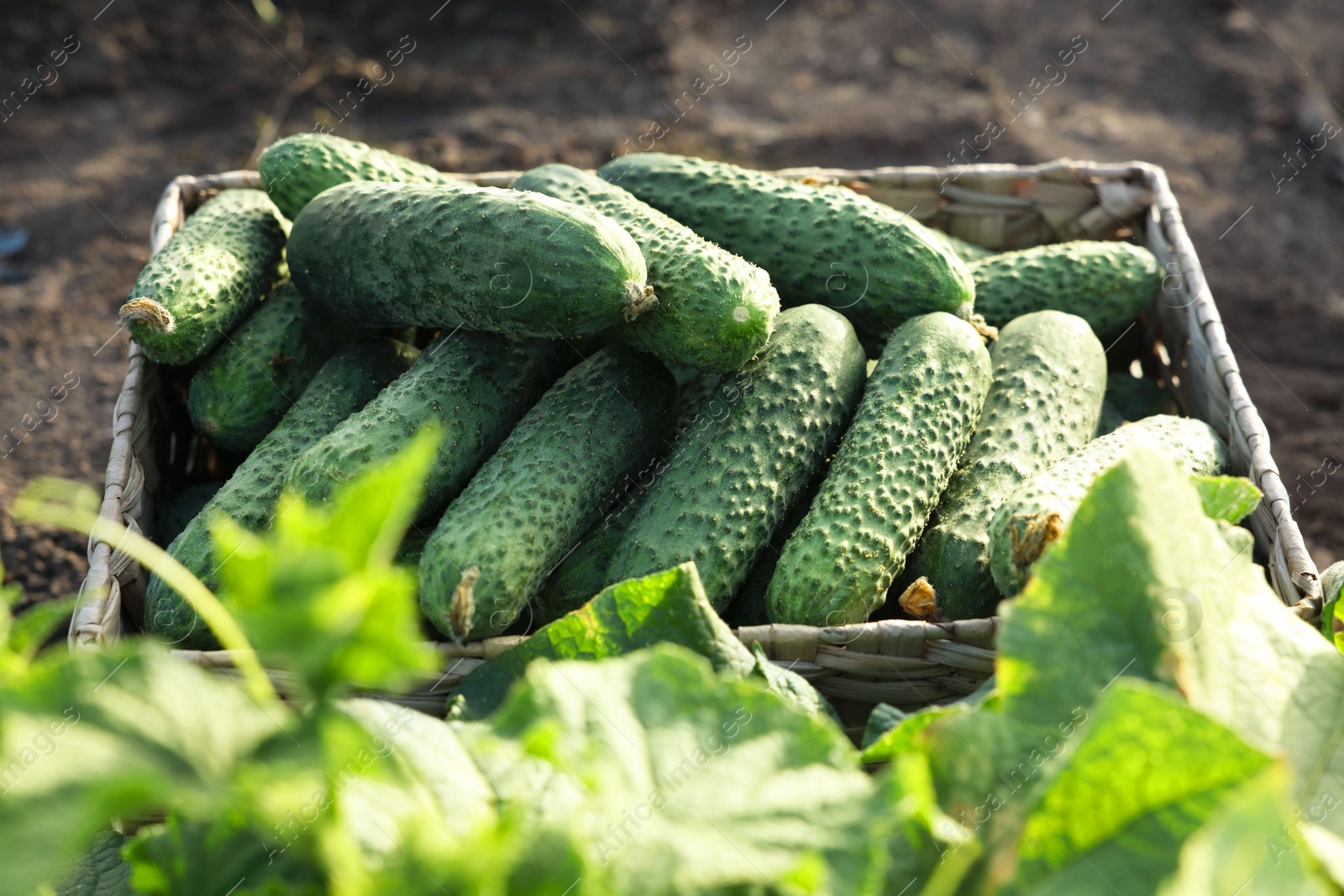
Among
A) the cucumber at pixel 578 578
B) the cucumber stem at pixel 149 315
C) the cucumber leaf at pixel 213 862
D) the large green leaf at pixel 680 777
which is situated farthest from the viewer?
the cucumber stem at pixel 149 315

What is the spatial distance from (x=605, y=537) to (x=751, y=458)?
0.37 m

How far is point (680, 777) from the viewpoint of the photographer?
112 centimetres

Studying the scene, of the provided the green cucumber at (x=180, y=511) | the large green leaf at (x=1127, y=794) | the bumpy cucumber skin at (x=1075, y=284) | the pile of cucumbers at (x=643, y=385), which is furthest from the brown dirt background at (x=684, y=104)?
the large green leaf at (x=1127, y=794)

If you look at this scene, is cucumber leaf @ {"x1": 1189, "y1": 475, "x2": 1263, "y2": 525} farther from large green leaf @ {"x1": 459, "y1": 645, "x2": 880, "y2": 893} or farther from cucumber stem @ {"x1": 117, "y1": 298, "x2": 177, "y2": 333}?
cucumber stem @ {"x1": 117, "y1": 298, "x2": 177, "y2": 333}

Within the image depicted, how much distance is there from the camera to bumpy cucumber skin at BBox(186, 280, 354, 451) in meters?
2.42

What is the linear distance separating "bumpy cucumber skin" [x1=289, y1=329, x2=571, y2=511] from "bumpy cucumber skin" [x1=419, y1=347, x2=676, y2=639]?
Result: 8 cm

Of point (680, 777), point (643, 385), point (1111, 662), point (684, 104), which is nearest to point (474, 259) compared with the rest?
point (643, 385)

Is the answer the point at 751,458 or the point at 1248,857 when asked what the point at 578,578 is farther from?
the point at 1248,857

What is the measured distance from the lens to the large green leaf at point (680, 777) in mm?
1020

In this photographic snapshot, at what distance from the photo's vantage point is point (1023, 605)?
1.32m

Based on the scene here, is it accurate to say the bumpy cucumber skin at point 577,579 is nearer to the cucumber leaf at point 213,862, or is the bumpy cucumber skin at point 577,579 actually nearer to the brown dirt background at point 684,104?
the cucumber leaf at point 213,862

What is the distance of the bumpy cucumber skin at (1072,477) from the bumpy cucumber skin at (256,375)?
1.70m

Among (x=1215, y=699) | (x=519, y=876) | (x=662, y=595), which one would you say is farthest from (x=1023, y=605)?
(x=519, y=876)

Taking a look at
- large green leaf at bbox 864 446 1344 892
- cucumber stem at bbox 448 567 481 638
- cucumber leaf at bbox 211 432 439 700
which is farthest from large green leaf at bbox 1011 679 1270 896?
cucumber stem at bbox 448 567 481 638
